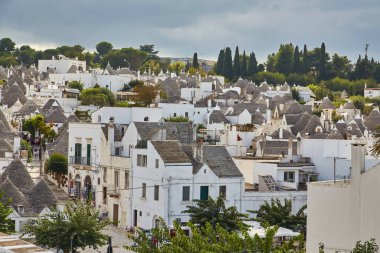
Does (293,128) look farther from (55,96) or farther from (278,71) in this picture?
(278,71)

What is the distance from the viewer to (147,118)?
65750mm

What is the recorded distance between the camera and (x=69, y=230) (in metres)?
39.7

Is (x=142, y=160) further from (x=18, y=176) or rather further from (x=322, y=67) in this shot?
(x=322, y=67)

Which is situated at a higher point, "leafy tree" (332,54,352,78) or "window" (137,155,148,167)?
"leafy tree" (332,54,352,78)

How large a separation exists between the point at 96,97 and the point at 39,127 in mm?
20295

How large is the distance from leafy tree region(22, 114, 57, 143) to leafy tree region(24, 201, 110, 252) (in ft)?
153

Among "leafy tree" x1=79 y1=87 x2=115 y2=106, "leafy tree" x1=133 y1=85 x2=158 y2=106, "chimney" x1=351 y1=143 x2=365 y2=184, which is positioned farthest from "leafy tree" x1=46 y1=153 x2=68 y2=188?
"leafy tree" x1=133 y1=85 x2=158 y2=106

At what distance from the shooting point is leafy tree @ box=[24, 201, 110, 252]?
39.4 meters

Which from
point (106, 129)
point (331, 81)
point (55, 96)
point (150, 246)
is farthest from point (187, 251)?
point (331, 81)

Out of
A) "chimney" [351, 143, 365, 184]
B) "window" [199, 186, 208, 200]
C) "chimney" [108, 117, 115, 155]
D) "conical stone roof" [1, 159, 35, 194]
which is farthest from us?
"chimney" [108, 117, 115, 155]

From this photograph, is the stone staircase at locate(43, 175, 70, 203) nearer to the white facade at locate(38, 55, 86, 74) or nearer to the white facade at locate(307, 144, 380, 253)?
the white facade at locate(307, 144, 380, 253)

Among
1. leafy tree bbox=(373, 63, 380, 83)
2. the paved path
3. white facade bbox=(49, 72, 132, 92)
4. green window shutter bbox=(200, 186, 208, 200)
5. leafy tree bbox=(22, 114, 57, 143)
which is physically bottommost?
the paved path

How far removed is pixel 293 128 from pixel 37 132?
26643 millimetres

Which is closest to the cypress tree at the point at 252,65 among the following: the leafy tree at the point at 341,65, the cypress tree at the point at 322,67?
the cypress tree at the point at 322,67
